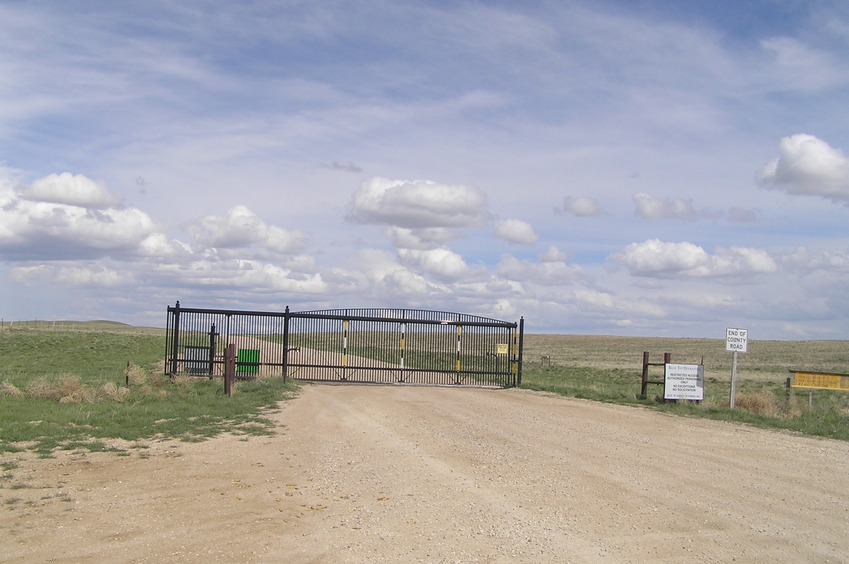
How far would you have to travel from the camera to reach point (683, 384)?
18.8 meters

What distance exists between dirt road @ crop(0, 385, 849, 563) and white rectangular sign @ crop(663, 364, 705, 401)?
511cm

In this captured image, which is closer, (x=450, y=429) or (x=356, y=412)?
(x=450, y=429)

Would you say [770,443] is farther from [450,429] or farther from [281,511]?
[281,511]

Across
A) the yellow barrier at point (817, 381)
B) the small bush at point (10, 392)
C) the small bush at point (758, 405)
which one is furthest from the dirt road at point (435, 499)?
the small bush at point (10, 392)

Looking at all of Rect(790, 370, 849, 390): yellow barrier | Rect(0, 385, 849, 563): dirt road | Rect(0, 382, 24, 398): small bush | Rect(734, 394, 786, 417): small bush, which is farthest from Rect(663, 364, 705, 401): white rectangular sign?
Rect(0, 382, 24, 398): small bush

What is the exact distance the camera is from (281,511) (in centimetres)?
758

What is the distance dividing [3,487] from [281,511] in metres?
3.23

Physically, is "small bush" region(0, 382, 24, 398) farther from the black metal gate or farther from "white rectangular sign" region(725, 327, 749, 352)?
"white rectangular sign" region(725, 327, 749, 352)

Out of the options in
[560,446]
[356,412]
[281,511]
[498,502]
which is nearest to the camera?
[281,511]

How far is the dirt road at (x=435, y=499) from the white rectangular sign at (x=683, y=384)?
16.8 ft

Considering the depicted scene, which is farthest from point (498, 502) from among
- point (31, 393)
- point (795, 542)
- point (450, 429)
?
point (31, 393)

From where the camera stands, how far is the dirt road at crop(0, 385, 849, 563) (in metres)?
6.54

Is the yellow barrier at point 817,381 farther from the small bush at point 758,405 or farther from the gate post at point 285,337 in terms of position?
the gate post at point 285,337

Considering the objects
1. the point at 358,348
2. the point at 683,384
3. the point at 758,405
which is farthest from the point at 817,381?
the point at 358,348
